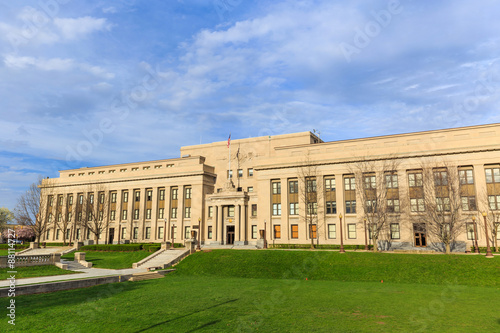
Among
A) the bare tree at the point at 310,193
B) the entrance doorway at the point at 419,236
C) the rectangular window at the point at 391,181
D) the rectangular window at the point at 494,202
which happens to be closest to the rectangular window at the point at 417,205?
the entrance doorway at the point at 419,236

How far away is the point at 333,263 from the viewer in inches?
1321

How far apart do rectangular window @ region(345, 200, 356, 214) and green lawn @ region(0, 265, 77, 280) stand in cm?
3792

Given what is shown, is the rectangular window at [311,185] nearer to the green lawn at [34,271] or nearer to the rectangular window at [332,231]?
the rectangular window at [332,231]

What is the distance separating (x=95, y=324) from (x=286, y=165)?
45123 millimetres

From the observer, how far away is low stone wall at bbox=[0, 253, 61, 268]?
28.6 m

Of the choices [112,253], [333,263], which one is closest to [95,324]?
[333,263]

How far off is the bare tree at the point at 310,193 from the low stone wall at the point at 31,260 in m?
33.9

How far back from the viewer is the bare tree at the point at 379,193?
46719mm

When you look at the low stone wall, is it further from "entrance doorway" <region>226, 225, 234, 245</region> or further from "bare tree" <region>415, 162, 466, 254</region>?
"bare tree" <region>415, 162, 466, 254</region>

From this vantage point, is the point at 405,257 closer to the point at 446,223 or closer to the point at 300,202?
the point at 446,223

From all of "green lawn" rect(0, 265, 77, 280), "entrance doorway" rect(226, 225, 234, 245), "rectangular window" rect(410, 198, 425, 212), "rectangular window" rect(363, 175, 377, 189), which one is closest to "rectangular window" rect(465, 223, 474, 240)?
"rectangular window" rect(410, 198, 425, 212)

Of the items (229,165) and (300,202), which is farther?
(229,165)

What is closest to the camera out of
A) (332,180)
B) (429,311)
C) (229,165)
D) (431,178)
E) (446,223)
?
(429,311)

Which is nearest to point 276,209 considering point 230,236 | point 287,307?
point 230,236
